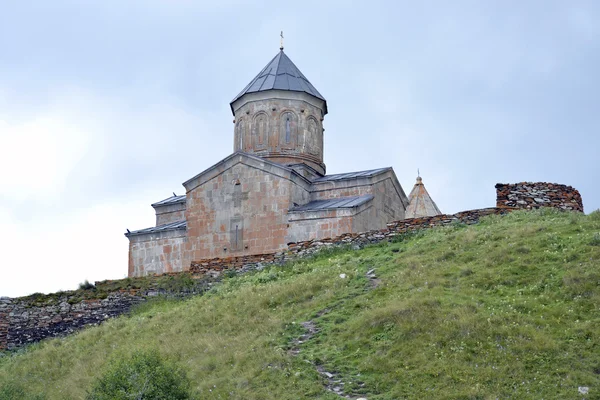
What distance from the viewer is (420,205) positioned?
27031 millimetres

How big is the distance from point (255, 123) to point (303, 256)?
18.3ft

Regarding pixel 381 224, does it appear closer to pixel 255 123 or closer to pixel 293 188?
pixel 293 188

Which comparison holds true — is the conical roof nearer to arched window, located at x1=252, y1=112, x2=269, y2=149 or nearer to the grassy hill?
arched window, located at x1=252, y1=112, x2=269, y2=149

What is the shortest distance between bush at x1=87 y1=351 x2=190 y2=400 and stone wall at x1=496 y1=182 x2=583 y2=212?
382 inches

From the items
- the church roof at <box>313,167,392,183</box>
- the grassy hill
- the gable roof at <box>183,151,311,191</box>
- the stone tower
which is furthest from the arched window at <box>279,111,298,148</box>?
the grassy hill

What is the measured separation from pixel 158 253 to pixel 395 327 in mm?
10508

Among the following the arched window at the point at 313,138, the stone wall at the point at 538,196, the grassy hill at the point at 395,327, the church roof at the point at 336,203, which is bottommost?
the grassy hill at the point at 395,327

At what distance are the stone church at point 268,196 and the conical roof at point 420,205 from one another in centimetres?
247

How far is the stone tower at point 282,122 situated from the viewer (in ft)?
79.1

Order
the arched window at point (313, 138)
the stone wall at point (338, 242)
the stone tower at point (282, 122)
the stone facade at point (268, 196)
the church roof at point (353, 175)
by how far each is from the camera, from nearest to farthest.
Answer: the stone wall at point (338, 242)
the stone facade at point (268, 196)
the church roof at point (353, 175)
the stone tower at point (282, 122)
the arched window at point (313, 138)

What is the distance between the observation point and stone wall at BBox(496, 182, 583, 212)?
1938cm

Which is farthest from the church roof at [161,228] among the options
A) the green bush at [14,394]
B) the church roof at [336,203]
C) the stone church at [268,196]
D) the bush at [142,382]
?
the bush at [142,382]

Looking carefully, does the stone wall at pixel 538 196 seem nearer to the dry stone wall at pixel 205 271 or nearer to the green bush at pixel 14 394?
the dry stone wall at pixel 205 271

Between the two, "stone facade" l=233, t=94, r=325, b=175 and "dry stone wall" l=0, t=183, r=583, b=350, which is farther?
"stone facade" l=233, t=94, r=325, b=175
